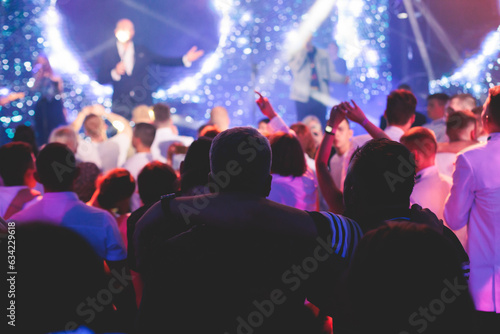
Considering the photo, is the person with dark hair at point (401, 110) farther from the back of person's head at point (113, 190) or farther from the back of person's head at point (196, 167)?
the back of person's head at point (113, 190)

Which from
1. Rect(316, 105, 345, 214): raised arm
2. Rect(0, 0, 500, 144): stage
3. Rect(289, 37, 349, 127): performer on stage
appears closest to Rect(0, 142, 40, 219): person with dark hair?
Rect(316, 105, 345, 214): raised arm

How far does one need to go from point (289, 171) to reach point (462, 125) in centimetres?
123

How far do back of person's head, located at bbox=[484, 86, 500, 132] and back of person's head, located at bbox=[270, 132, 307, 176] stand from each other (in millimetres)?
918

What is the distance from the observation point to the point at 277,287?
1139 mm

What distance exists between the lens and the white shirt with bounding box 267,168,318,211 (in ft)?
7.72

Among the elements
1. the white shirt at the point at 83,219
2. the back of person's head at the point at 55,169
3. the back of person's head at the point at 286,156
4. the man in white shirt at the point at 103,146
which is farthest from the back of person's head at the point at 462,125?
the man in white shirt at the point at 103,146

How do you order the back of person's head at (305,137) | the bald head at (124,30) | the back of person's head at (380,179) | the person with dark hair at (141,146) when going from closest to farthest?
the back of person's head at (380,179) → the person with dark hair at (141,146) → the back of person's head at (305,137) → the bald head at (124,30)

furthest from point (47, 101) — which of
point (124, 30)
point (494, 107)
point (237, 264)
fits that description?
point (237, 264)

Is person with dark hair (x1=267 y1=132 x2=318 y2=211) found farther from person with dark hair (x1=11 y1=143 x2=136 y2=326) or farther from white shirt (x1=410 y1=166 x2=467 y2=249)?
person with dark hair (x1=11 y1=143 x2=136 y2=326)

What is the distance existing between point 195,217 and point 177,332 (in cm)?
30

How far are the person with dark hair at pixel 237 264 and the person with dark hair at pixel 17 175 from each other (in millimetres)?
1540

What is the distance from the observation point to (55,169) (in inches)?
80.0

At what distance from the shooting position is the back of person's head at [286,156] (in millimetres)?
2389

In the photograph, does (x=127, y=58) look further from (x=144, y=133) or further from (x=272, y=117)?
(x=272, y=117)
